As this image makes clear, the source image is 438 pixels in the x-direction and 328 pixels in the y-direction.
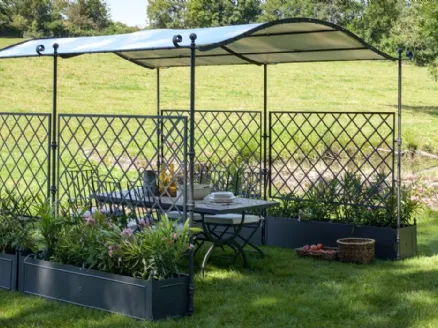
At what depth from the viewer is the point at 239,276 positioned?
20.6 ft

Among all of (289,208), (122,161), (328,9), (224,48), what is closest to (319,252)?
(289,208)

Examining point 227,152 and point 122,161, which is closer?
point 227,152

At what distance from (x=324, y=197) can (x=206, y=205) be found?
6.13 ft

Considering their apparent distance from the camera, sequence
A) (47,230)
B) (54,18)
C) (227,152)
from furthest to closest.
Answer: (54,18) < (227,152) < (47,230)

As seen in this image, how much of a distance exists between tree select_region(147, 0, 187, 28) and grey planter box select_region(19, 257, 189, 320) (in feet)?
203

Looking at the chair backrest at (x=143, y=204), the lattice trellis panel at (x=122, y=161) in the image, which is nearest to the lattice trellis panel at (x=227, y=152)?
the lattice trellis panel at (x=122, y=161)

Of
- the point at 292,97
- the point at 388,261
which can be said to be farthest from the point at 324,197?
the point at 292,97

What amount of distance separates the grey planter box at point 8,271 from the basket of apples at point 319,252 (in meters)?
2.69

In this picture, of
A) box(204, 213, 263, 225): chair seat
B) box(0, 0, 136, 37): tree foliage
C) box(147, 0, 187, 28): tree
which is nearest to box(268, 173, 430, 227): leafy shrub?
box(204, 213, 263, 225): chair seat

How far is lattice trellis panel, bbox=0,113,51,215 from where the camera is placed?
6324 mm

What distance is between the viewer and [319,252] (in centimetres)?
709

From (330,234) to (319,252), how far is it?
46 centimetres

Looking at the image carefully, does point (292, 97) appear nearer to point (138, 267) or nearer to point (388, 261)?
point (388, 261)

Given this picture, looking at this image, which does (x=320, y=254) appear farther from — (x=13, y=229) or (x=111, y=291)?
(x=13, y=229)
